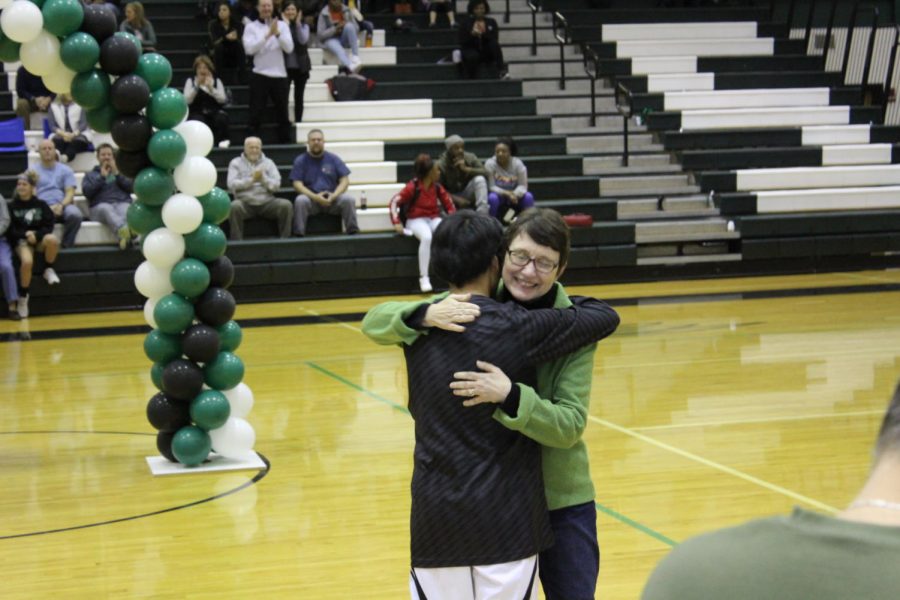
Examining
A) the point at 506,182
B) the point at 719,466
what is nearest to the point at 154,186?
the point at 719,466

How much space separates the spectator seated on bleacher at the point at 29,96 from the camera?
1328cm

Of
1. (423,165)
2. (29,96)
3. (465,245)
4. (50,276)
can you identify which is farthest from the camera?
(29,96)

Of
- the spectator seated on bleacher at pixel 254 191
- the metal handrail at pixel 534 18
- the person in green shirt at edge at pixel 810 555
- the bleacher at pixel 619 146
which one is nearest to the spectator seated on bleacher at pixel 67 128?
the bleacher at pixel 619 146

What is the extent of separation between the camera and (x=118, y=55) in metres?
5.70

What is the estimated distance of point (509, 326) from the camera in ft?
8.12

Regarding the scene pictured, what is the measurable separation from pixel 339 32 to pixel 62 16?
9887 mm

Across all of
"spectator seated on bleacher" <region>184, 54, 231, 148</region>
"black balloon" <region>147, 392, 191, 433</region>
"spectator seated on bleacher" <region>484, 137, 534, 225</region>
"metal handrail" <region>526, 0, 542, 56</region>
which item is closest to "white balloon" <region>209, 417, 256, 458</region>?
"black balloon" <region>147, 392, 191, 433</region>

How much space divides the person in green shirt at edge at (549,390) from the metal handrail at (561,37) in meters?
13.7

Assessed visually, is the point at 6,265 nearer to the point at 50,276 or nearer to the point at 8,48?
the point at 50,276

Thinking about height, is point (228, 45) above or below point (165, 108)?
above

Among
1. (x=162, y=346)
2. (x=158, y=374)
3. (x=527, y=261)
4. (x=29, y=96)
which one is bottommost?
(x=158, y=374)

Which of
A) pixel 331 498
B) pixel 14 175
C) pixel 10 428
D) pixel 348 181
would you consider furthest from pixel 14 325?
pixel 331 498

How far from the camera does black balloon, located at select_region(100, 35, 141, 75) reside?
570 centimetres

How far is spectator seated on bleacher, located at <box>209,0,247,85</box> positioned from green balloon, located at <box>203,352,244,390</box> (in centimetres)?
919
